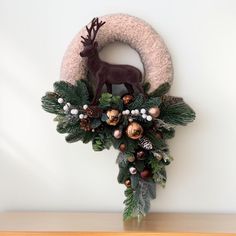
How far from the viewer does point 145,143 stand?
1.07 m

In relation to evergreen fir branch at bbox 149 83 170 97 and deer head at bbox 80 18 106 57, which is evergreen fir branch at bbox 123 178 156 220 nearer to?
evergreen fir branch at bbox 149 83 170 97

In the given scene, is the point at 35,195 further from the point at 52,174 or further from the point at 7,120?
the point at 7,120

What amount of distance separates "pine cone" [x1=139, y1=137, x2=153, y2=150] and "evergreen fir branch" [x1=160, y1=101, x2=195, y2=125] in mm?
87

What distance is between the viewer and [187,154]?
1.21m

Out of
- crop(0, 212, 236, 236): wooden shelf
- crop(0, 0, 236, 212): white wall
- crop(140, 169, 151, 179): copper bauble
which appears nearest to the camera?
crop(0, 212, 236, 236): wooden shelf

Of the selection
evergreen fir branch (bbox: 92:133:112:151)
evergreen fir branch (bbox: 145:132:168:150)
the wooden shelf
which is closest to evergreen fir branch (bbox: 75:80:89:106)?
evergreen fir branch (bbox: 92:133:112:151)

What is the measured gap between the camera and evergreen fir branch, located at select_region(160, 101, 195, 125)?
1.11 meters

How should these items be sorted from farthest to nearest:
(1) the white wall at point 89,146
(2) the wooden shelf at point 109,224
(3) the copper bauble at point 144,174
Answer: (1) the white wall at point 89,146
(3) the copper bauble at point 144,174
(2) the wooden shelf at point 109,224

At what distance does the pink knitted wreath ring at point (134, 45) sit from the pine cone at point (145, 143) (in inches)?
6.5

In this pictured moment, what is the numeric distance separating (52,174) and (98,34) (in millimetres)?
481

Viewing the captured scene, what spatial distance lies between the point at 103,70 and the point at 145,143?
10.1 inches

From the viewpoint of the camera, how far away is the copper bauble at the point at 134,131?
1.04 metres

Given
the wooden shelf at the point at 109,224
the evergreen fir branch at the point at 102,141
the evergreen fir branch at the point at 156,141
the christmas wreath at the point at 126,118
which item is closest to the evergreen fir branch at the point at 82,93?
the christmas wreath at the point at 126,118

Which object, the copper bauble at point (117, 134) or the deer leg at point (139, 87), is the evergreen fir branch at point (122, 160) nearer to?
the copper bauble at point (117, 134)
